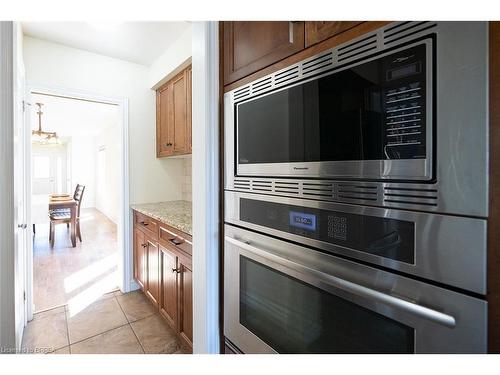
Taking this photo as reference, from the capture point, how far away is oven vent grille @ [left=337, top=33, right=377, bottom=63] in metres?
0.60

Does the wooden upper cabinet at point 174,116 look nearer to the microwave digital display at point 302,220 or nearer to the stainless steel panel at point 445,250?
the microwave digital display at point 302,220

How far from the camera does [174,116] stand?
2.40 meters

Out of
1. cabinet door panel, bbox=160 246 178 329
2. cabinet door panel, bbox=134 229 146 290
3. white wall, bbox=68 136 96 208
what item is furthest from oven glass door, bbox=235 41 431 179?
white wall, bbox=68 136 96 208

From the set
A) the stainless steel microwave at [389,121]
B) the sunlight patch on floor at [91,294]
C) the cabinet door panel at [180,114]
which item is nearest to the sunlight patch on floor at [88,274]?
the sunlight patch on floor at [91,294]

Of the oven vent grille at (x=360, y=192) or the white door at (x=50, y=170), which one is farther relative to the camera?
the white door at (x=50, y=170)

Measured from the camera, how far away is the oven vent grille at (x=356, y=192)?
24.0 inches

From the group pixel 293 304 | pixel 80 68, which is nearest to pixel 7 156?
pixel 293 304

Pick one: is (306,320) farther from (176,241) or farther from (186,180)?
(186,180)

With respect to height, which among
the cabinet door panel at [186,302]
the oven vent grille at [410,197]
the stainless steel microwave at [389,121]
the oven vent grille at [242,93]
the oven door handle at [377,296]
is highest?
the oven vent grille at [242,93]

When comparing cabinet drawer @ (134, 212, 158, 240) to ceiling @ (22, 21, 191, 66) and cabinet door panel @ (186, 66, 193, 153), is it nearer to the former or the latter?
cabinet door panel @ (186, 66, 193, 153)

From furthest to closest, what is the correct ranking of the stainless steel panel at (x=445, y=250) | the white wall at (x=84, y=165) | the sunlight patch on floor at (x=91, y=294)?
the white wall at (x=84, y=165), the sunlight patch on floor at (x=91, y=294), the stainless steel panel at (x=445, y=250)

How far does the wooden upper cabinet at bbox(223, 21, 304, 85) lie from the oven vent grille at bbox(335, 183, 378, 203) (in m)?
0.48

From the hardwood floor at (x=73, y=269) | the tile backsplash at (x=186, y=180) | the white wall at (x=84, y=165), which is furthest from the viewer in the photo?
the white wall at (x=84, y=165)
